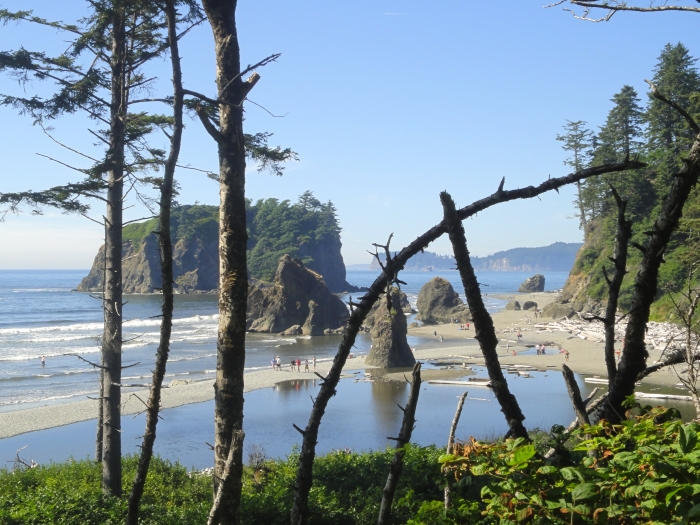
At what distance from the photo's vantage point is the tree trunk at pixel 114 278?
995 cm

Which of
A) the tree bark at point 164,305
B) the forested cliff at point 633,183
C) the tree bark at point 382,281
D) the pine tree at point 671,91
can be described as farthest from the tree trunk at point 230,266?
the pine tree at point 671,91

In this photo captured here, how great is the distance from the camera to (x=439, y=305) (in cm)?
5919

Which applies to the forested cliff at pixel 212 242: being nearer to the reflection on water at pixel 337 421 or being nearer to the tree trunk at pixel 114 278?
the reflection on water at pixel 337 421

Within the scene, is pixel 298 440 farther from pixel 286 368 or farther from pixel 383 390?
pixel 286 368

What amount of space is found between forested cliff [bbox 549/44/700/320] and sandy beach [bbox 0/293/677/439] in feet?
14.5

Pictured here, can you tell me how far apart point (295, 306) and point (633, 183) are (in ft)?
90.3

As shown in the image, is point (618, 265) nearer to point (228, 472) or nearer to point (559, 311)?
point (228, 472)

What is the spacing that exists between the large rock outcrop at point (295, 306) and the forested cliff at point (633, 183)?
20.8 metres

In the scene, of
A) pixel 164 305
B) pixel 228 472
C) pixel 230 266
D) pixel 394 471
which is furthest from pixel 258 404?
pixel 394 471

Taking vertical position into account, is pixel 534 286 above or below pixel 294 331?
above

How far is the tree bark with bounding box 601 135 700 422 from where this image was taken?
7.44ft

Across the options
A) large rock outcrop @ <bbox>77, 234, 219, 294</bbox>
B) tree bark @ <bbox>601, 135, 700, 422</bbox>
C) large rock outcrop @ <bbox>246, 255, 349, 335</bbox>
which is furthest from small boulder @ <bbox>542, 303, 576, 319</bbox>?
large rock outcrop @ <bbox>77, 234, 219, 294</bbox>

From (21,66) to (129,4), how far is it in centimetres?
334

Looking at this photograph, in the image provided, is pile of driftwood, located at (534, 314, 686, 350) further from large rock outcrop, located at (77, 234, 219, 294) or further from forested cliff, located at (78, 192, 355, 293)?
large rock outcrop, located at (77, 234, 219, 294)
